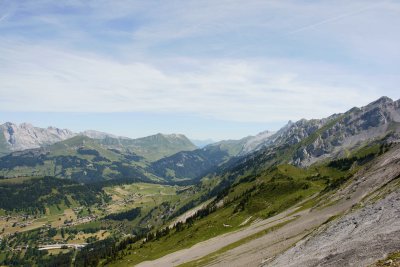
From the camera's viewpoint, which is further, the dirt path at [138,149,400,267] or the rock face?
the dirt path at [138,149,400,267]

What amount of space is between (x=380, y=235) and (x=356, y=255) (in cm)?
531

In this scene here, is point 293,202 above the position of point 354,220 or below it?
below

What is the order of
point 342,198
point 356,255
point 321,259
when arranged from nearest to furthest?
1. point 356,255
2. point 321,259
3. point 342,198

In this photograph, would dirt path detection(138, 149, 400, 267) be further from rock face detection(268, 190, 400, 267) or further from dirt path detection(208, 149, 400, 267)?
rock face detection(268, 190, 400, 267)

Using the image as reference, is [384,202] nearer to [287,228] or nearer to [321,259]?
[321,259]

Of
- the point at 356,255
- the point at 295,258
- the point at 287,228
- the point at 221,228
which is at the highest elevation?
the point at 356,255

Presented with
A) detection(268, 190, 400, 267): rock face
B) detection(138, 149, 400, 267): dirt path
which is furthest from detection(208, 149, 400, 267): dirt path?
detection(268, 190, 400, 267): rock face

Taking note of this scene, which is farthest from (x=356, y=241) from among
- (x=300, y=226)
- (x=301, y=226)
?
(x=300, y=226)

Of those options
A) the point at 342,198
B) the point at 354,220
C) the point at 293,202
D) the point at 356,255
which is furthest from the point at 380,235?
the point at 293,202

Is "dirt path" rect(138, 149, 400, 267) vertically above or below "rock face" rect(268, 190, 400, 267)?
below

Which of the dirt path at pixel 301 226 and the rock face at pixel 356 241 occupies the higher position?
the rock face at pixel 356 241

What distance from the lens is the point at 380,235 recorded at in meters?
47.5

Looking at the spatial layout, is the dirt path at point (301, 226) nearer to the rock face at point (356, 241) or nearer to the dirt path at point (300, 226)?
the dirt path at point (300, 226)

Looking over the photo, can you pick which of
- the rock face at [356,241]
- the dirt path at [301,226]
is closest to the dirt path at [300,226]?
the dirt path at [301,226]
